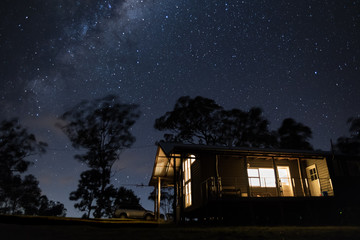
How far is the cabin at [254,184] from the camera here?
14.5 meters

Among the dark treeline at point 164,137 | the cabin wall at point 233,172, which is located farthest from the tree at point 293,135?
the cabin wall at point 233,172

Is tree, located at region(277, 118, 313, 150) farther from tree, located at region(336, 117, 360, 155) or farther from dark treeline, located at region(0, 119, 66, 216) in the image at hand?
dark treeline, located at region(0, 119, 66, 216)

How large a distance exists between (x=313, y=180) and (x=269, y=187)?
117 inches

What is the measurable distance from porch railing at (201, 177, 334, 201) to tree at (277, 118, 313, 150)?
2042 cm

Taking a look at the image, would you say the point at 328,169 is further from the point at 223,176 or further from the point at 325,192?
the point at 223,176

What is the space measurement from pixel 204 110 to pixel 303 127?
1575 cm

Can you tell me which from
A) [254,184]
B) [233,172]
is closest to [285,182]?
[254,184]

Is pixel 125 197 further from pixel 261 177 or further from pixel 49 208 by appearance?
pixel 49 208

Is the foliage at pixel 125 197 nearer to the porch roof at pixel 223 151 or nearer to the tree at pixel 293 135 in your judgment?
the porch roof at pixel 223 151

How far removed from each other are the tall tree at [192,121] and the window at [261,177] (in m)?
15.3

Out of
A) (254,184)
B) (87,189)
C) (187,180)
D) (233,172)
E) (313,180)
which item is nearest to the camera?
(233,172)

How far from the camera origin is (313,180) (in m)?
17.2

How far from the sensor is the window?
55.2 ft

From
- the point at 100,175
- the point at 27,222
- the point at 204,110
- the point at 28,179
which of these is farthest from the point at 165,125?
the point at 28,179
